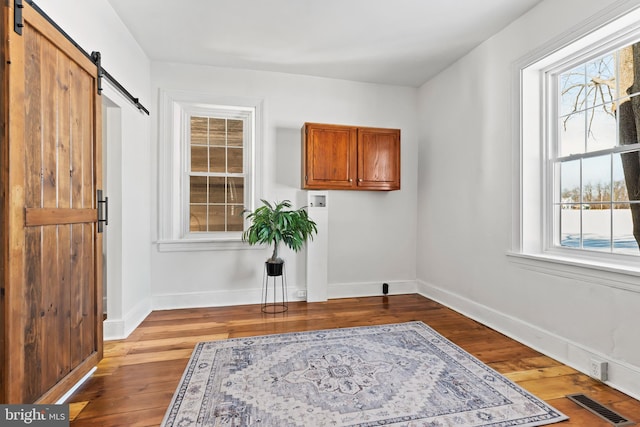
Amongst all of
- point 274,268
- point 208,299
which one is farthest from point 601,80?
point 208,299

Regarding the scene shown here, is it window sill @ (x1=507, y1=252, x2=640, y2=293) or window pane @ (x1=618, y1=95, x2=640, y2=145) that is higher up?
window pane @ (x1=618, y1=95, x2=640, y2=145)

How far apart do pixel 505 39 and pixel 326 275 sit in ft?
9.79

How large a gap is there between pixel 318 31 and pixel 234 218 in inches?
87.0

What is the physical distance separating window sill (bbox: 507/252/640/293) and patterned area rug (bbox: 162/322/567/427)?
90cm

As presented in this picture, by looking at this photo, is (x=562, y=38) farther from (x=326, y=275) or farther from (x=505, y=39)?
(x=326, y=275)

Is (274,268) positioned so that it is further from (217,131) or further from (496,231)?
(496,231)

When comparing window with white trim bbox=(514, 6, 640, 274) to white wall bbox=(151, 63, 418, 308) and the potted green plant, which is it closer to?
white wall bbox=(151, 63, 418, 308)

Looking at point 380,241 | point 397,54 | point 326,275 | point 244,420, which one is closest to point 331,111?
point 397,54

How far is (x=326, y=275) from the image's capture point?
13.0ft

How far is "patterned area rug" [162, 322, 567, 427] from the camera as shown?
171cm

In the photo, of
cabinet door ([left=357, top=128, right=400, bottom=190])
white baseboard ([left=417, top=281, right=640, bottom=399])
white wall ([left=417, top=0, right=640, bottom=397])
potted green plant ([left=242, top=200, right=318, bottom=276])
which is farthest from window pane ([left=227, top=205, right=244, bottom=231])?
white baseboard ([left=417, top=281, right=640, bottom=399])

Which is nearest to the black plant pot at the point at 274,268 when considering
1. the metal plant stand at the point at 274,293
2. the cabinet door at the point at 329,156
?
the metal plant stand at the point at 274,293

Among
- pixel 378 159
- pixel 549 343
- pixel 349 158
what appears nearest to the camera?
pixel 549 343

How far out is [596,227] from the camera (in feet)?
7.86
